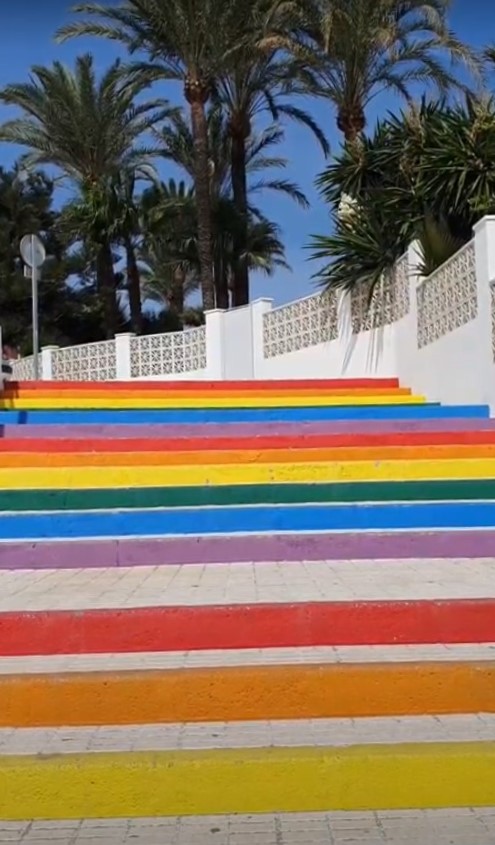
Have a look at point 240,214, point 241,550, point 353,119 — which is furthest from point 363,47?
point 241,550

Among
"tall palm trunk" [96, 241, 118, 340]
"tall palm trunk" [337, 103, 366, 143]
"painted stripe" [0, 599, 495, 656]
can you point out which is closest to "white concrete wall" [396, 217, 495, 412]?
"painted stripe" [0, 599, 495, 656]

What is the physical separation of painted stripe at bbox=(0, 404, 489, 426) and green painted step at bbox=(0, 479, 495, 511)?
261 cm

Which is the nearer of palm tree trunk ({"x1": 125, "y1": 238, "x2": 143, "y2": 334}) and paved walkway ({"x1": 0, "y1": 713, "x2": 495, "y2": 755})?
paved walkway ({"x1": 0, "y1": 713, "x2": 495, "y2": 755})

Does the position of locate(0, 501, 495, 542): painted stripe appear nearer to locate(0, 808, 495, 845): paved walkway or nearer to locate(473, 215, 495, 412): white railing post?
locate(473, 215, 495, 412): white railing post

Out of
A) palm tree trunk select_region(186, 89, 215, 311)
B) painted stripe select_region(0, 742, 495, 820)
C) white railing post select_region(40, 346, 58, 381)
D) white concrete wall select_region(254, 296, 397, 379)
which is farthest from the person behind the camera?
white railing post select_region(40, 346, 58, 381)

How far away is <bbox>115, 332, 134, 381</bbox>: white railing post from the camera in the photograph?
17203 millimetres

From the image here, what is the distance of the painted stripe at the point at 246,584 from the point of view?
4605mm

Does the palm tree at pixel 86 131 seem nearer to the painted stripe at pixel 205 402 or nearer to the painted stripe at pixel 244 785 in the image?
the painted stripe at pixel 205 402

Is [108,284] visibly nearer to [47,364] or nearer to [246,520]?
[47,364]

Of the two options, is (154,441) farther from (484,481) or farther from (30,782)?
(30,782)

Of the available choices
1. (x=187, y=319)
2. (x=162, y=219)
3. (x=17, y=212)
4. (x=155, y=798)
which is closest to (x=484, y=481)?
(x=155, y=798)

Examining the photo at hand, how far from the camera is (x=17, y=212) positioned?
27328 mm

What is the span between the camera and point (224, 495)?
6.66 metres

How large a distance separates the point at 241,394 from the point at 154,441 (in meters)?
3.34
